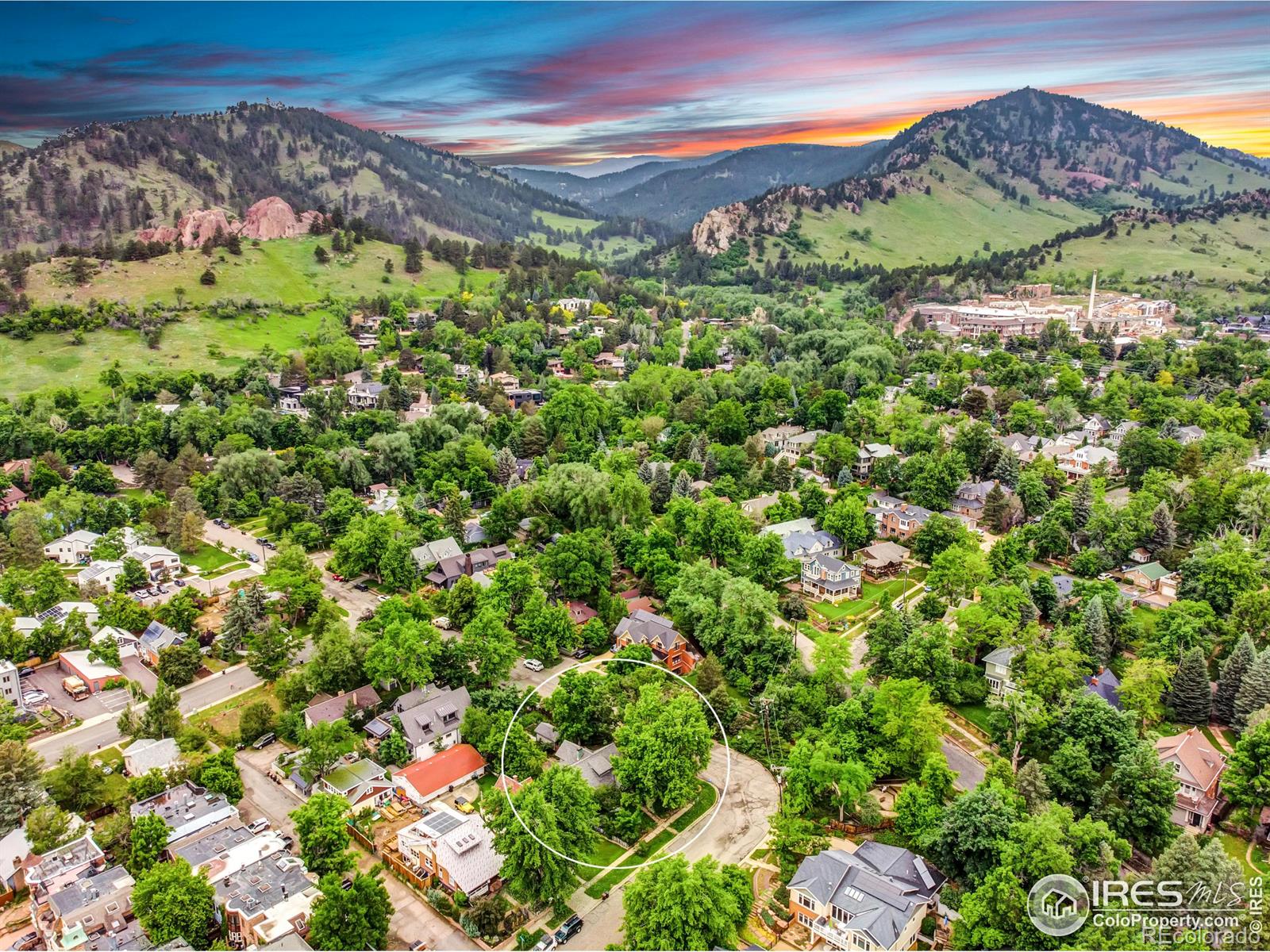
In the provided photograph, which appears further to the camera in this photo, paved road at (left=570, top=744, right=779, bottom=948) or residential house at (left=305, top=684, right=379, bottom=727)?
residential house at (left=305, top=684, right=379, bottom=727)

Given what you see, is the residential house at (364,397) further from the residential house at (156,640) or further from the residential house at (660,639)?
the residential house at (660,639)

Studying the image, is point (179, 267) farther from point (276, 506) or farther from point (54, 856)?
point (54, 856)

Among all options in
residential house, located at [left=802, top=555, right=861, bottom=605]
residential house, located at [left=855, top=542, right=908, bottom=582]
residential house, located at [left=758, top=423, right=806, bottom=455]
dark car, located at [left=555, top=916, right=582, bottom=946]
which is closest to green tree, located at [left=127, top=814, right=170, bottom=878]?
dark car, located at [left=555, top=916, right=582, bottom=946]

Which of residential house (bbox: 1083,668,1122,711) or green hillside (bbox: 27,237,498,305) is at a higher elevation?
green hillside (bbox: 27,237,498,305)

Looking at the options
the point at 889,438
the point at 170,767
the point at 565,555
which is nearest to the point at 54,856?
the point at 170,767

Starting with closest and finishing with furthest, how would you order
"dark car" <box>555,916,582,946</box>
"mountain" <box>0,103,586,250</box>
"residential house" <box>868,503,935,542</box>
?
"dark car" <box>555,916,582,946</box>
"residential house" <box>868,503,935,542</box>
"mountain" <box>0,103,586,250</box>

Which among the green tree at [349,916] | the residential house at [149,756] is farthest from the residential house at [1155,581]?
the residential house at [149,756]

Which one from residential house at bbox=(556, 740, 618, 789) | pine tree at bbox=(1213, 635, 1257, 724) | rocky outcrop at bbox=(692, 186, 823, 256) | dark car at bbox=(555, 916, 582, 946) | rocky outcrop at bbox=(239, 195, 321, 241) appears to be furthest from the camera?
rocky outcrop at bbox=(692, 186, 823, 256)

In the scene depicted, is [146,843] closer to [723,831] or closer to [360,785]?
[360,785]

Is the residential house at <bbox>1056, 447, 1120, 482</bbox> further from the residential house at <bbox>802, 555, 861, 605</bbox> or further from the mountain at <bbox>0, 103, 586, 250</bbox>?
the mountain at <bbox>0, 103, 586, 250</bbox>
